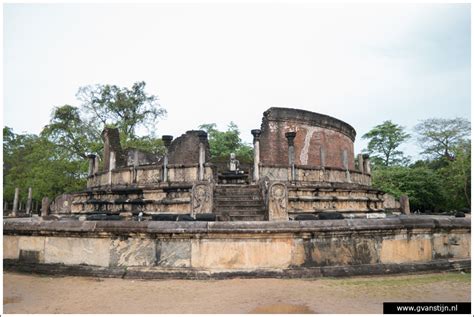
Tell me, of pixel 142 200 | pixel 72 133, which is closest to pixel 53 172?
pixel 72 133

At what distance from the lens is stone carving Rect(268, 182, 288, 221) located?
31.4 feet

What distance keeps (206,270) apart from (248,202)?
6439 millimetres

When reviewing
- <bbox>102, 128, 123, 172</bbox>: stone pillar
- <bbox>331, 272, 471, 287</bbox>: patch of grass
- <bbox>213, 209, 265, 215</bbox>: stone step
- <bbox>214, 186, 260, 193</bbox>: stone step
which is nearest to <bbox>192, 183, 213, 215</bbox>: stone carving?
<bbox>213, 209, 265, 215</bbox>: stone step

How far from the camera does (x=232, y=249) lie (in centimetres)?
503

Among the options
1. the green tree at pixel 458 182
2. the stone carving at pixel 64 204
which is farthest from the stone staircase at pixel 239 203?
the green tree at pixel 458 182

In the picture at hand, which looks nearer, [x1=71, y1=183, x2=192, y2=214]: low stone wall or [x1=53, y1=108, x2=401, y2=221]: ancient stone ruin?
[x1=53, y1=108, x2=401, y2=221]: ancient stone ruin

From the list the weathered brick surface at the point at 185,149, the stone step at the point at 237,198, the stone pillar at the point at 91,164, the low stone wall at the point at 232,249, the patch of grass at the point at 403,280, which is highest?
the weathered brick surface at the point at 185,149

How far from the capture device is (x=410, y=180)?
28922mm

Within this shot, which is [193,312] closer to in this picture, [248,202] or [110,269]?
[110,269]

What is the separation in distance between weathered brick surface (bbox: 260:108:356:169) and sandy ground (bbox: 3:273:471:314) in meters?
13.3

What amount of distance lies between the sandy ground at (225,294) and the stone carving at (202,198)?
207 inches

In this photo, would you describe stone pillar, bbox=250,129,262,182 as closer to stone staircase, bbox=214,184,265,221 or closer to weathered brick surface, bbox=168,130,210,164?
stone staircase, bbox=214,184,265,221

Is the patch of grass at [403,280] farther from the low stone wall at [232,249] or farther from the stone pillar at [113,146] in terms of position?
the stone pillar at [113,146]

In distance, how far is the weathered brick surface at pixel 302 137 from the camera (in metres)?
18.9
